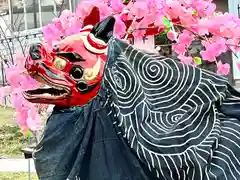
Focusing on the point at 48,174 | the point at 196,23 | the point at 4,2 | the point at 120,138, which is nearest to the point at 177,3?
the point at 196,23

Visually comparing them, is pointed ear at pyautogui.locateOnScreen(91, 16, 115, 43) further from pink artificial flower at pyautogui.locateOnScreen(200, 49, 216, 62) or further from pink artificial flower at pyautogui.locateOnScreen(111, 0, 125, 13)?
pink artificial flower at pyautogui.locateOnScreen(200, 49, 216, 62)

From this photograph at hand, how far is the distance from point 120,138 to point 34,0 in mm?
11364

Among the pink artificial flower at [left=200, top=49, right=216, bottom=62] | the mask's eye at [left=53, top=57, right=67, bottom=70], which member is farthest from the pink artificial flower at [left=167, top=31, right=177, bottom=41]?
the mask's eye at [left=53, top=57, right=67, bottom=70]

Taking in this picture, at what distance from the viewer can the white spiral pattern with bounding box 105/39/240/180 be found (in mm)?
1818

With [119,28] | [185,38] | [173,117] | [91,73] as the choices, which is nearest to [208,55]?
[185,38]

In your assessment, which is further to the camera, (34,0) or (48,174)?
(34,0)

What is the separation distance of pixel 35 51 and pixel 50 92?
158mm

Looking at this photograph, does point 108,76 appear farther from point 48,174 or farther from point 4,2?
point 4,2

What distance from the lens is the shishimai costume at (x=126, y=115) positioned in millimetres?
1838

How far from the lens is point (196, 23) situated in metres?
2.33

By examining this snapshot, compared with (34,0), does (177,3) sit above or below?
above

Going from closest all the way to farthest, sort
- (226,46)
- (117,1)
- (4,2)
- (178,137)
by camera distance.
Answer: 1. (178,137)
2. (117,1)
3. (226,46)
4. (4,2)

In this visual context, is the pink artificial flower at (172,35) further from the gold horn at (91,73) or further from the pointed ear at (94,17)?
the gold horn at (91,73)

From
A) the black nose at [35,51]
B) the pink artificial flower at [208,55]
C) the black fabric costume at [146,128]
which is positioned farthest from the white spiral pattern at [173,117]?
the pink artificial flower at [208,55]
